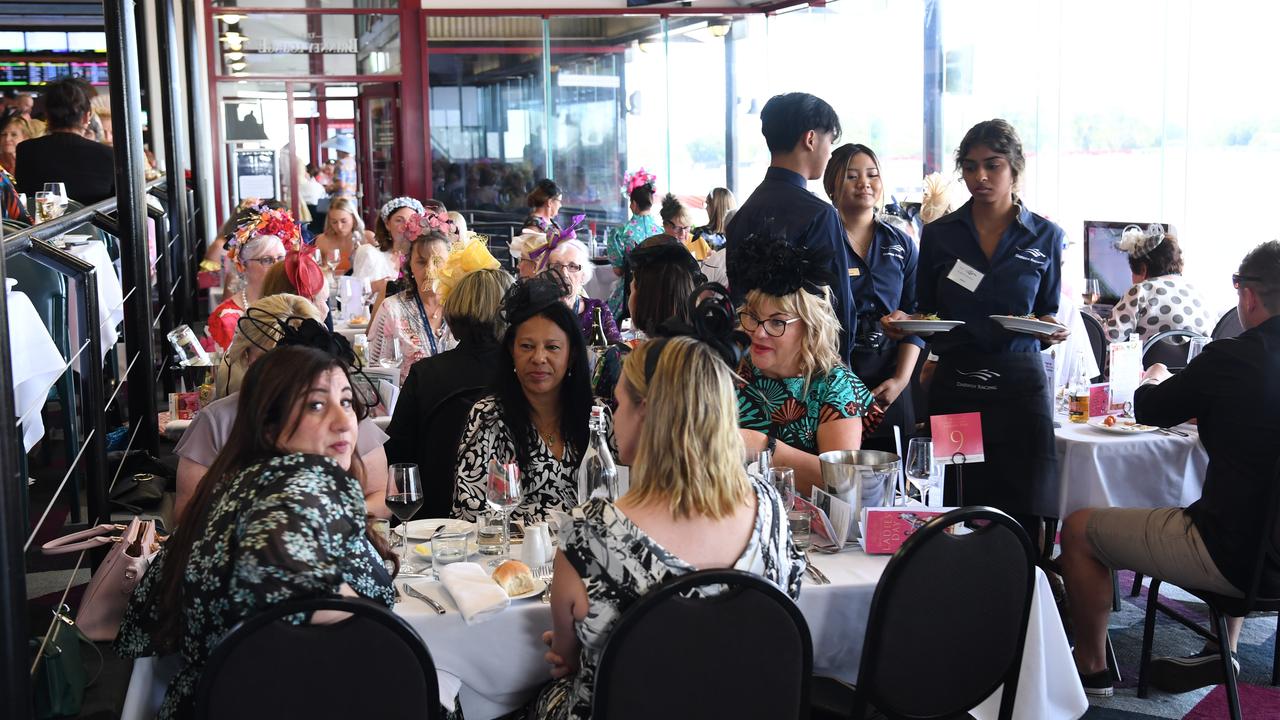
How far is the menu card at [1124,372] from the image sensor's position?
13.6 ft

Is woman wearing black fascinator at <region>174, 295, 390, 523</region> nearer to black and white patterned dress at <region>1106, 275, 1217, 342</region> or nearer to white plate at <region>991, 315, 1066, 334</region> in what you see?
white plate at <region>991, 315, 1066, 334</region>

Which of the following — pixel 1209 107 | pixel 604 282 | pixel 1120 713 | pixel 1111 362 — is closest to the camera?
pixel 1120 713

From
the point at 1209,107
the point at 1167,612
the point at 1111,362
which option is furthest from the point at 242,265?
the point at 1209,107

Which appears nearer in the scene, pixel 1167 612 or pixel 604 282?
pixel 1167 612

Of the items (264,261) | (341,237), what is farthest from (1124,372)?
(341,237)

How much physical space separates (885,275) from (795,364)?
1.24m

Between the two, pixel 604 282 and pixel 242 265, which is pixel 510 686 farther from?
pixel 604 282

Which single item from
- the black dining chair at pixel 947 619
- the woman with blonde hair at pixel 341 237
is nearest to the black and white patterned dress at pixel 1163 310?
the black dining chair at pixel 947 619

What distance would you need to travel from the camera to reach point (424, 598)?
237 centimetres

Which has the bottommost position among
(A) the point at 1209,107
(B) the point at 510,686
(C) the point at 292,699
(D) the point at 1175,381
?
(B) the point at 510,686

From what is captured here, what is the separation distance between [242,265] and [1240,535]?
482cm

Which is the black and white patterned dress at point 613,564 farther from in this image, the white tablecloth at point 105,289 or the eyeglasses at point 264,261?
the eyeglasses at point 264,261

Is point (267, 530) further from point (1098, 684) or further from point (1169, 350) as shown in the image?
point (1169, 350)

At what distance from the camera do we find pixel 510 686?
7.66ft
